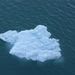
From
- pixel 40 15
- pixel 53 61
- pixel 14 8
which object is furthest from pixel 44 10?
pixel 53 61

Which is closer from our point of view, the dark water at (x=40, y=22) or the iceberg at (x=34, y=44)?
the dark water at (x=40, y=22)

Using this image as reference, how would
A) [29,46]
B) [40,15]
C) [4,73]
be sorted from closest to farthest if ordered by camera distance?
[4,73] → [29,46] → [40,15]

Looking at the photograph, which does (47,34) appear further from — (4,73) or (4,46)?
(4,73)

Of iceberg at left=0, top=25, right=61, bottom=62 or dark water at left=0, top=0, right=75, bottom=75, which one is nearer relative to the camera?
dark water at left=0, top=0, right=75, bottom=75

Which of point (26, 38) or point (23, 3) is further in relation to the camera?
point (23, 3)
